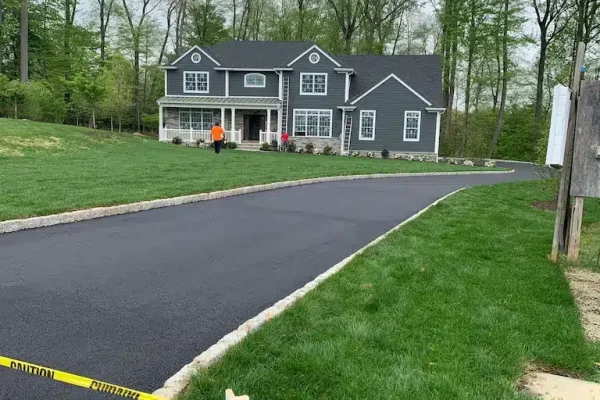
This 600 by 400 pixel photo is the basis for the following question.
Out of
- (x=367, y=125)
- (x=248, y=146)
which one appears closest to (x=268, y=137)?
(x=248, y=146)

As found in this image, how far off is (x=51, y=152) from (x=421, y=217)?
→ 14297mm

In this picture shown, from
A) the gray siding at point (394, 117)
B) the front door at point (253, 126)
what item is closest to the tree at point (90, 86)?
the front door at point (253, 126)

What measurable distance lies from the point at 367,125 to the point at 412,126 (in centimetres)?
284

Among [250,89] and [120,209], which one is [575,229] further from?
[250,89]

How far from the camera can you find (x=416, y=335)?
358cm

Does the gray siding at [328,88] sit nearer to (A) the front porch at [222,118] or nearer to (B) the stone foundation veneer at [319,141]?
(B) the stone foundation veneer at [319,141]

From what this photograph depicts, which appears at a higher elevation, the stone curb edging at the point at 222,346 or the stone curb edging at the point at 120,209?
the stone curb edging at the point at 120,209

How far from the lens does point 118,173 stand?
12.6 metres

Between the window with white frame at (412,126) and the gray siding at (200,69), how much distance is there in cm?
1244

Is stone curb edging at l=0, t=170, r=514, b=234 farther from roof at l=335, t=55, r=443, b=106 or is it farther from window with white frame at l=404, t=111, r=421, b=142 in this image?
roof at l=335, t=55, r=443, b=106

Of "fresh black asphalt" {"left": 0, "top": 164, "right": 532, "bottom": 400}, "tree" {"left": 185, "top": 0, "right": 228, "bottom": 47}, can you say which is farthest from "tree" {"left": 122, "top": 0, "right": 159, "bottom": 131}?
"fresh black asphalt" {"left": 0, "top": 164, "right": 532, "bottom": 400}

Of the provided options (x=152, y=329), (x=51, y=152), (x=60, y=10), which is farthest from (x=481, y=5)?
(x=152, y=329)

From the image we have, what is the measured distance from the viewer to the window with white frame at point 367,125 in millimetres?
30953

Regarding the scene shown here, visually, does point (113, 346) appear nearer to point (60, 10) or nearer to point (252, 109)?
point (252, 109)
